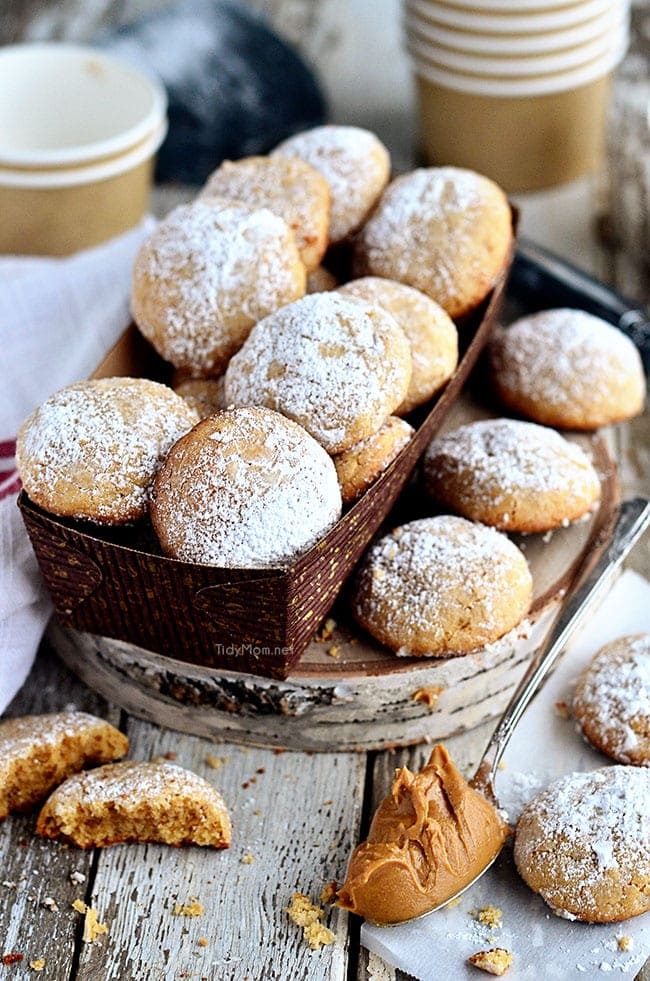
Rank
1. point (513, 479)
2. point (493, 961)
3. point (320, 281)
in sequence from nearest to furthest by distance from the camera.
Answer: point (493, 961) → point (513, 479) → point (320, 281)

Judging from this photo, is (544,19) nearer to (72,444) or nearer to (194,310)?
(194,310)

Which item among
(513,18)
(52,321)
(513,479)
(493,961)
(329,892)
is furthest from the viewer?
(513,18)

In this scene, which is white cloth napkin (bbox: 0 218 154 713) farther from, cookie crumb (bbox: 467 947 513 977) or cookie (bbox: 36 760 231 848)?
cookie crumb (bbox: 467 947 513 977)

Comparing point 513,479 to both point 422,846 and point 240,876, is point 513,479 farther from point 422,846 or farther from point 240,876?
point 240,876

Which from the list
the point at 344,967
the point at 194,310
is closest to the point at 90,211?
the point at 194,310

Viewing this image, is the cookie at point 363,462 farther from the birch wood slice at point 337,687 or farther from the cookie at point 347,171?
the cookie at point 347,171

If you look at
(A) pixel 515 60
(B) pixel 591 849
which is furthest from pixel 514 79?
(B) pixel 591 849

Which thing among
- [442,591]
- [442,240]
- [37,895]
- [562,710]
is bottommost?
[37,895]
